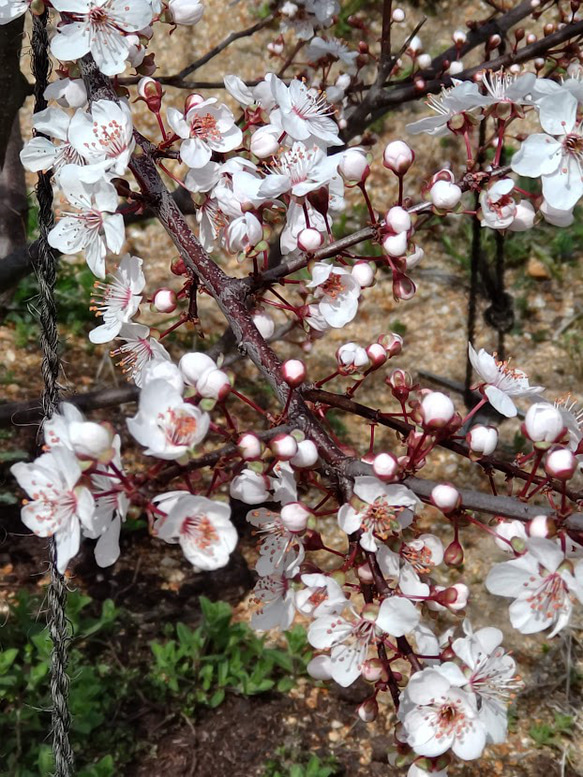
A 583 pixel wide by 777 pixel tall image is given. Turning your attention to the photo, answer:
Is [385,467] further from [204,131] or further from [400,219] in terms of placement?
[204,131]

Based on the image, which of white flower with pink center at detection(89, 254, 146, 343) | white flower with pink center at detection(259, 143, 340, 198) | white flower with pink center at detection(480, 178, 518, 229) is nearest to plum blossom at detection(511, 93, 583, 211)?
white flower with pink center at detection(480, 178, 518, 229)

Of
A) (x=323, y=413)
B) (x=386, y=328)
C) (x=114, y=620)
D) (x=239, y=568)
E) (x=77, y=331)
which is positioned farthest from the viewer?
(x=386, y=328)

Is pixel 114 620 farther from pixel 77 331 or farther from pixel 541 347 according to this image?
pixel 541 347

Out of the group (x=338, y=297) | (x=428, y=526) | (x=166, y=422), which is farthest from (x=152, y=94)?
(x=428, y=526)

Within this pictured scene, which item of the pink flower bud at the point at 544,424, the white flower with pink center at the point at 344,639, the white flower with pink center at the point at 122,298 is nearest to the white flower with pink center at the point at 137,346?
the white flower with pink center at the point at 122,298

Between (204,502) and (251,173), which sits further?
(251,173)

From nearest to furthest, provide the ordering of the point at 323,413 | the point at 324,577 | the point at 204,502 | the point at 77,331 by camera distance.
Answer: the point at 204,502
the point at 324,577
the point at 323,413
the point at 77,331

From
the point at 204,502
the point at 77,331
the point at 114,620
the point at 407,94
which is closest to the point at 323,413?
the point at 204,502
